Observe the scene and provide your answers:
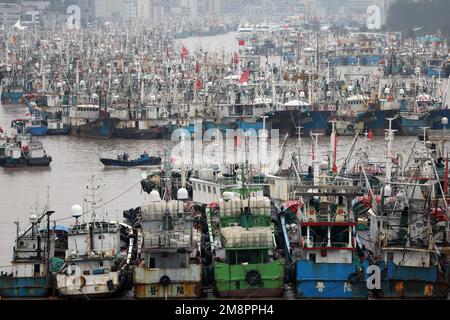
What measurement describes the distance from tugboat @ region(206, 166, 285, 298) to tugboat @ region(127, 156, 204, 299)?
0.17 m

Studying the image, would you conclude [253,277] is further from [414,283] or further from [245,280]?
[414,283]

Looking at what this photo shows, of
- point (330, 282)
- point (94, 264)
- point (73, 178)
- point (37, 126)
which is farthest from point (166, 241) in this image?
point (37, 126)

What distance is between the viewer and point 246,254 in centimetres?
933

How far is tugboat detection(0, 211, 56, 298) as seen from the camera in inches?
360

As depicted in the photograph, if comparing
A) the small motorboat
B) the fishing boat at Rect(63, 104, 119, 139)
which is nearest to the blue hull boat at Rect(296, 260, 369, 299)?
the small motorboat

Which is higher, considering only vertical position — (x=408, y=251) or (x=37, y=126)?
(x=408, y=251)

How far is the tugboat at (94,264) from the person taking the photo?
9.04 m

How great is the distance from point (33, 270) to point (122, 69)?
2130 cm

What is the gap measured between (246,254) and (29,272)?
1.53 meters

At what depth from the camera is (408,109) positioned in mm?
23844
